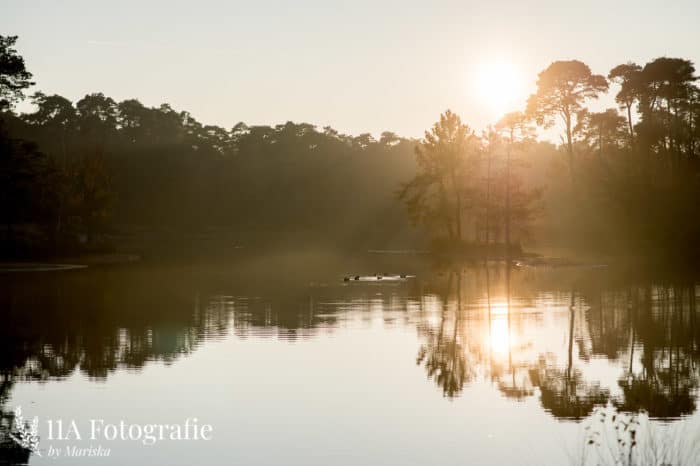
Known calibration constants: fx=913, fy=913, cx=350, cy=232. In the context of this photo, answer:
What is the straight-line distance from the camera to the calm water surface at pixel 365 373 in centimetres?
1582

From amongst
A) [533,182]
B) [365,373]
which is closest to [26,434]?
[365,373]

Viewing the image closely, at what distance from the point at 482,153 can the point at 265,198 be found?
85251 mm

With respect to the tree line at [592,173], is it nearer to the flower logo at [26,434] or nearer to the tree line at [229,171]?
the tree line at [229,171]

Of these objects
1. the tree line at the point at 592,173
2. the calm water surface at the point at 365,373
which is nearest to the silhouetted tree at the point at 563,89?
the tree line at the point at 592,173

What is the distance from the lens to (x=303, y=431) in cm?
1706

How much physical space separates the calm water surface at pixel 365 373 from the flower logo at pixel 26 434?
0.57 feet

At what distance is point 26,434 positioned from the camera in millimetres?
16344

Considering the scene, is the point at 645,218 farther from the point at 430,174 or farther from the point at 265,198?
the point at 265,198

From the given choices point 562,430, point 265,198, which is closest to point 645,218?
point 562,430

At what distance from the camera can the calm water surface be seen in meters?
15.8

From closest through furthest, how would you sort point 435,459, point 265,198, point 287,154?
point 435,459 → point 265,198 → point 287,154

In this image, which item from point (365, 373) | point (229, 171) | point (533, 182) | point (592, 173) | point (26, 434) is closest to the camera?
point (26, 434)

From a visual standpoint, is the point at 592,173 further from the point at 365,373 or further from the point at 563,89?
the point at 365,373

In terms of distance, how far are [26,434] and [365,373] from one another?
8.72 meters
